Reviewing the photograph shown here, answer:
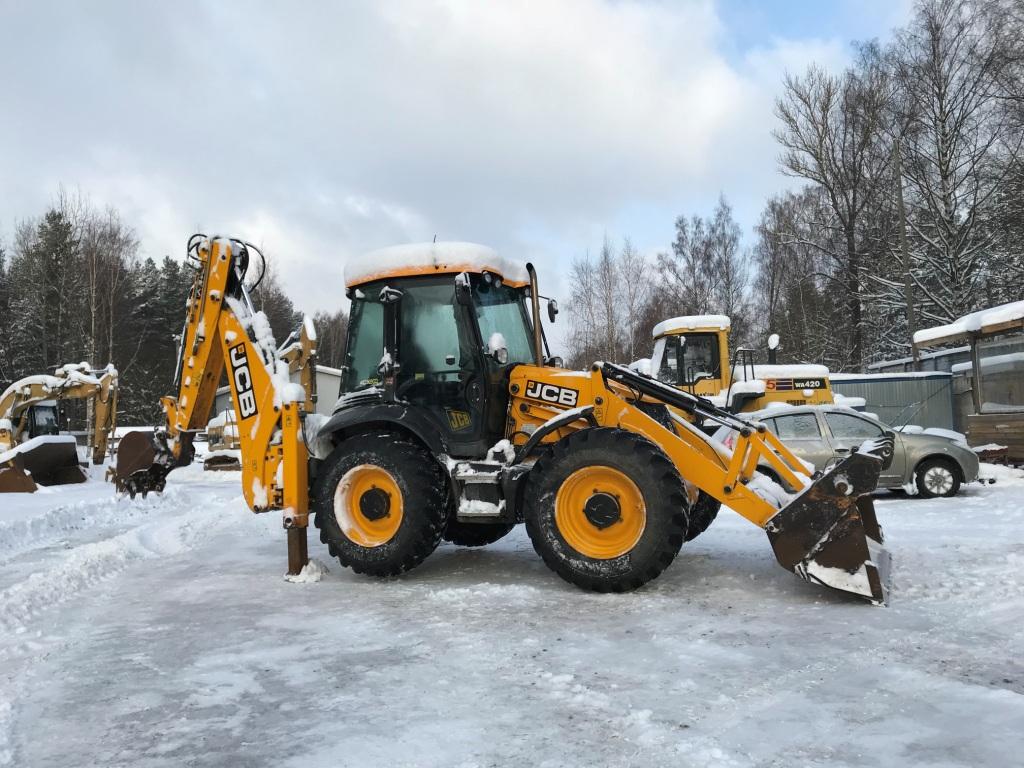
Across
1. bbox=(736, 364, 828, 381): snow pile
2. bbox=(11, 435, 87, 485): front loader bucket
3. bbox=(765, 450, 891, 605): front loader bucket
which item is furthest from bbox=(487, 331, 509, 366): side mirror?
bbox=(11, 435, 87, 485): front loader bucket

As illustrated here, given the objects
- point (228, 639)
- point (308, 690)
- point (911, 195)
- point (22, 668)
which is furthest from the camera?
point (911, 195)

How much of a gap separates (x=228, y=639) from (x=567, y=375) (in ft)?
10.5

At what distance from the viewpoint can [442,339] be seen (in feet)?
21.2

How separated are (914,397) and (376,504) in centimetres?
2115

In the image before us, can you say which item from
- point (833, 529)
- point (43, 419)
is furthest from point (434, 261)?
point (43, 419)

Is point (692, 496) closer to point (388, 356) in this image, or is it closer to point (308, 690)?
point (388, 356)

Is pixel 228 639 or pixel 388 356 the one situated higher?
pixel 388 356

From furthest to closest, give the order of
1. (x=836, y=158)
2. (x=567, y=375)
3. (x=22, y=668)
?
(x=836, y=158) < (x=567, y=375) < (x=22, y=668)

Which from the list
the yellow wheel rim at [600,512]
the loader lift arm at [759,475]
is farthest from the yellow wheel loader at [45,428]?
the yellow wheel rim at [600,512]

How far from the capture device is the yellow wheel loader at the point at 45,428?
595 inches

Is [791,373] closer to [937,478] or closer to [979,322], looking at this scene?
[979,322]

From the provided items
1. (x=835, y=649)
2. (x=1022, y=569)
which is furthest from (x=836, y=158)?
(x=835, y=649)

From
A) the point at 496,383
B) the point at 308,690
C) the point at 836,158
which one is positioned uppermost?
the point at 836,158

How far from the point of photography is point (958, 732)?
306 centimetres
